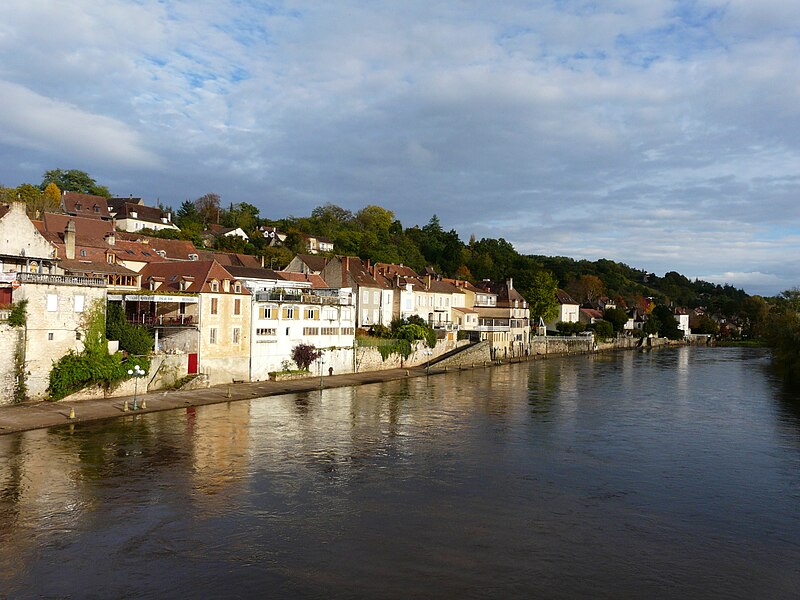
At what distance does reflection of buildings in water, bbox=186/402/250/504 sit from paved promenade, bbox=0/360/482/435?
1.85m

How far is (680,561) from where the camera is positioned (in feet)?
63.0

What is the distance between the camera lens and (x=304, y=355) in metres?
53.5

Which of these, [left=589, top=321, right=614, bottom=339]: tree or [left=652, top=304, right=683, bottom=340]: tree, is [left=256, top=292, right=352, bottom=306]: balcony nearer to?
[left=589, top=321, right=614, bottom=339]: tree

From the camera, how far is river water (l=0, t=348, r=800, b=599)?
→ 689 inches

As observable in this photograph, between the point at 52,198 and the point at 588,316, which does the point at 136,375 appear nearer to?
the point at 52,198

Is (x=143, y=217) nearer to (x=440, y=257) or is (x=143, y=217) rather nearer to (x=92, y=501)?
(x=440, y=257)

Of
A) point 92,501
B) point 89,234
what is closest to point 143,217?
point 89,234

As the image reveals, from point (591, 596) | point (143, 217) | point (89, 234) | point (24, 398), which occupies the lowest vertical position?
point (591, 596)

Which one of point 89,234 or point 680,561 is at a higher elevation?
point 89,234

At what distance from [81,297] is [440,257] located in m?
104

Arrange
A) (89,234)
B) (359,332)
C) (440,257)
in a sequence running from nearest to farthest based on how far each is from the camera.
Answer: (89,234)
(359,332)
(440,257)

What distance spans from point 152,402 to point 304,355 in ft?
53.8

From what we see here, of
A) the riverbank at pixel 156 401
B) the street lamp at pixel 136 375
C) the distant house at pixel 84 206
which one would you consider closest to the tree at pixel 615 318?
the riverbank at pixel 156 401

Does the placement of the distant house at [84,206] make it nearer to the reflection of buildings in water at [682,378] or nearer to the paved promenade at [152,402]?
the paved promenade at [152,402]
